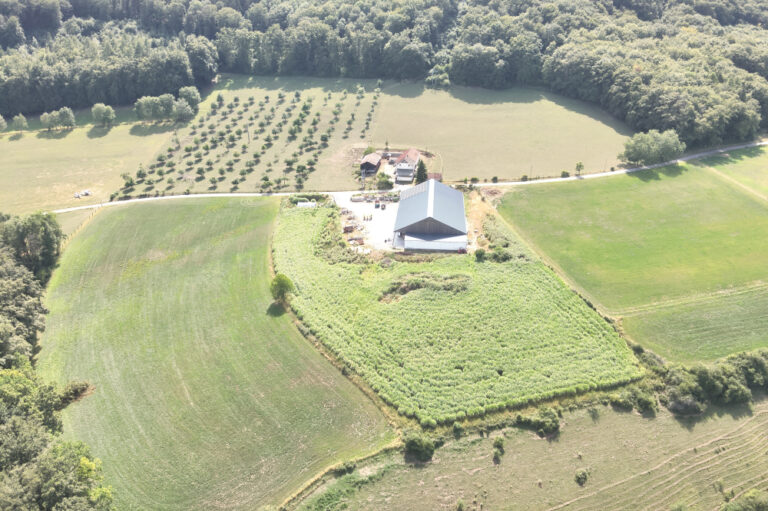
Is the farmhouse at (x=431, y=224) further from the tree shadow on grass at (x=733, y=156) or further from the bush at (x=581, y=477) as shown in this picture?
the tree shadow on grass at (x=733, y=156)

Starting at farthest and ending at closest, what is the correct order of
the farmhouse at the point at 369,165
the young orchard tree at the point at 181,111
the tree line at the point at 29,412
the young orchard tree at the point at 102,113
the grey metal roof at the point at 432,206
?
the young orchard tree at the point at 181,111
the young orchard tree at the point at 102,113
the farmhouse at the point at 369,165
the grey metal roof at the point at 432,206
the tree line at the point at 29,412

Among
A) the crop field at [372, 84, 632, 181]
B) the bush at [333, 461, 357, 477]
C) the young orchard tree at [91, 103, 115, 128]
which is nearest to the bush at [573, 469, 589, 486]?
the bush at [333, 461, 357, 477]

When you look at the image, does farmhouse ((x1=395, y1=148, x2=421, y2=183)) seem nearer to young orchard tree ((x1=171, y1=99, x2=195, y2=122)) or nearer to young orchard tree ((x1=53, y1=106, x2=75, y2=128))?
young orchard tree ((x1=171, y1=99, x2=195, y2=122))

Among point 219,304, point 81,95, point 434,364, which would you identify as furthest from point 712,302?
point 81,95

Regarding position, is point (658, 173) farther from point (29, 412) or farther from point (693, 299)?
point (29, 412)

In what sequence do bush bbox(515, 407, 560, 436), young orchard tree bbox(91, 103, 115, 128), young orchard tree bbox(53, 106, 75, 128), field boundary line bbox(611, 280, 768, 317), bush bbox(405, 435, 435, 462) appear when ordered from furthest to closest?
young orchard tree bbox(91, 103, 115, 128)
young orchard tree bbox(53, 106, 75, 128)
field boundary line bbox(611, 280, 768, 317)
bush bbox(515, 407, 560, 436)
bush bbox(405, 435, 435, 462)

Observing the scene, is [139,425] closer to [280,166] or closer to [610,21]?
[280,166]

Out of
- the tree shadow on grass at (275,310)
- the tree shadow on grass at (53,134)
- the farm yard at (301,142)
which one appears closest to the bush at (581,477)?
the tree shadow on grass at (275,310)
